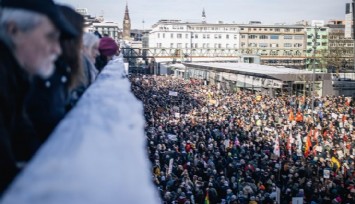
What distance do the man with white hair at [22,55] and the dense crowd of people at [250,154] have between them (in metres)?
8.21

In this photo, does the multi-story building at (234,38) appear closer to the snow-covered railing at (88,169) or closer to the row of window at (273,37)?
the row of window at (273,37)

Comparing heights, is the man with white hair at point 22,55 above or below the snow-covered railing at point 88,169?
above

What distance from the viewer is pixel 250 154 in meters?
14.6

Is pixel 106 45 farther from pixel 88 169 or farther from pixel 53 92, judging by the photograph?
pixel 88 169

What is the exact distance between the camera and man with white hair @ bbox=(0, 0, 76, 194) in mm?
1060

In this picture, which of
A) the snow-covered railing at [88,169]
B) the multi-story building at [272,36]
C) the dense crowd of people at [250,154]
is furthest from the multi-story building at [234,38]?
the snow-covered railing at [88,169]

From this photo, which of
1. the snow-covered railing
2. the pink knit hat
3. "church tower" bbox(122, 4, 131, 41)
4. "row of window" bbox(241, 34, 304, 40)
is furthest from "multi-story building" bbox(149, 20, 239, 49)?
the snow-covered railing

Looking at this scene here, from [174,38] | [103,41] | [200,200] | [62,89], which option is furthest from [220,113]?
[174,38]

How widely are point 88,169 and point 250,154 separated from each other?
46.8 ft

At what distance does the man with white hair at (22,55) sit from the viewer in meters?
1.06

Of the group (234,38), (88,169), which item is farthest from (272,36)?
(88,169)

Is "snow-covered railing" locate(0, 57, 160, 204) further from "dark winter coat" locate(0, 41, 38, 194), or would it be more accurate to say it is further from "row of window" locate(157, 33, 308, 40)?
"row of window" locate(157, 33, 308, 40)

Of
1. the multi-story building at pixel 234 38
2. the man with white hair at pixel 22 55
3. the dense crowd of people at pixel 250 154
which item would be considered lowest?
the dense crowd of people at pixel 250 154

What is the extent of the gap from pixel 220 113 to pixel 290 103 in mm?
6803
